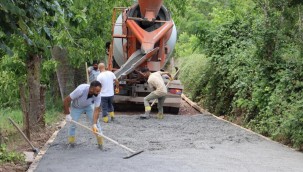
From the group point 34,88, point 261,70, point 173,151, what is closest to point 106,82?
point 34,88

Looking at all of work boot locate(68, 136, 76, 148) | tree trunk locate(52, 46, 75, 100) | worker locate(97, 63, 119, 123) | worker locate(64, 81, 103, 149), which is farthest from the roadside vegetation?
tree trunk locate(52, 46, 75, 100)

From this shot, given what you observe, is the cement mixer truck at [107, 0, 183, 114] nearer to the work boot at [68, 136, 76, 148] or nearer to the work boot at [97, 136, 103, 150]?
the work boot at [68, 136, 76, 148]

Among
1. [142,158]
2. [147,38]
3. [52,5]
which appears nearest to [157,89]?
[147,38]

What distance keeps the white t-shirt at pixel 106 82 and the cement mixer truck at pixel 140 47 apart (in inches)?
63.4

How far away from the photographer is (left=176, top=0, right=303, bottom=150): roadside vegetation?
1178cm

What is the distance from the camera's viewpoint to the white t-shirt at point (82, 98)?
32.2 ft

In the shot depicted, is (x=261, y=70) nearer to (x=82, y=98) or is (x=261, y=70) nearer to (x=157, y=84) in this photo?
(x=157, y=84)

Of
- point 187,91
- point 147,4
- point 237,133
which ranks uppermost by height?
point 147,4

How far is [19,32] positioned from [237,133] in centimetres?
727

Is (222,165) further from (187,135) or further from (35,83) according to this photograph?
(35,83)

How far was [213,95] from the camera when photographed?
17.8 meters

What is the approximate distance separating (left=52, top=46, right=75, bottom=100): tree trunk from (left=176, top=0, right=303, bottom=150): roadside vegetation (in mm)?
4625

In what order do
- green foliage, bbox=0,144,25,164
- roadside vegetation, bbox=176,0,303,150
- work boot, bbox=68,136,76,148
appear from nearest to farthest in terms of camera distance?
1. green foliage, bbox=0,144,25,164
2. work boot, bbox=68,136,76,148
3. roadside vegetation, bbox=176,0,303,150

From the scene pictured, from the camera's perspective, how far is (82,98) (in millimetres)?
10000
